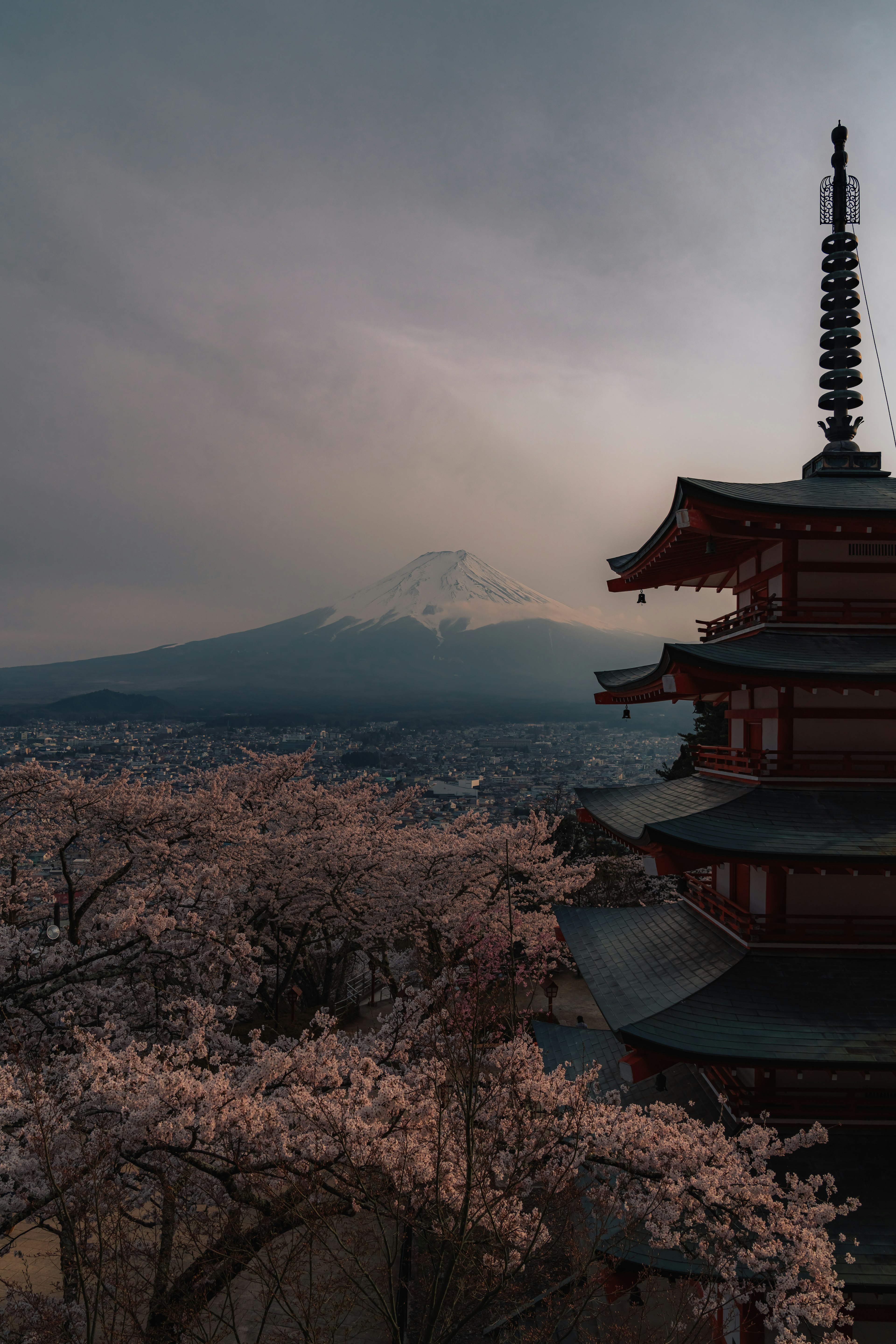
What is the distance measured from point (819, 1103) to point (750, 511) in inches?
254

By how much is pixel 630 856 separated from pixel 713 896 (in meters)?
18.9

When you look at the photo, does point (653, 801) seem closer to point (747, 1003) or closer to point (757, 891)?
point (757, 891)

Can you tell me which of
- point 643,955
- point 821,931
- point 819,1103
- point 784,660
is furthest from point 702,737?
point 819,1103

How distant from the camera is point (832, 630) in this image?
820cm

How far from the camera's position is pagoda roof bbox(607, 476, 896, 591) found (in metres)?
7.68

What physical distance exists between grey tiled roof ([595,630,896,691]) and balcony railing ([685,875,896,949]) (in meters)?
2.59

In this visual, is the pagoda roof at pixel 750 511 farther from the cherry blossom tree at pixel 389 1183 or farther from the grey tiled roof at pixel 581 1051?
the grey tiled roof at pixel 581 1051

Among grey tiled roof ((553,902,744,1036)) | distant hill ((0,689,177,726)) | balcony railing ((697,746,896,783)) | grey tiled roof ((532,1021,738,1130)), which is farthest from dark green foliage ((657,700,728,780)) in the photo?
distant hill ((0,689,177,726))

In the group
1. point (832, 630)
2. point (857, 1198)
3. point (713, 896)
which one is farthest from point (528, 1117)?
point (832, 630)

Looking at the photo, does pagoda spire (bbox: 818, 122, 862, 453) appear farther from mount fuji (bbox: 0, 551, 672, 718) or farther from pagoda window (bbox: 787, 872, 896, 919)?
mount fuji (bbox: 0, 551, 672, 718)

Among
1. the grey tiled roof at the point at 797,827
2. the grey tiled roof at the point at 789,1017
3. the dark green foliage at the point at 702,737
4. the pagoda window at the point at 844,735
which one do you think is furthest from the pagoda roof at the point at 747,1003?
the dark green foliage at the point at 702,737

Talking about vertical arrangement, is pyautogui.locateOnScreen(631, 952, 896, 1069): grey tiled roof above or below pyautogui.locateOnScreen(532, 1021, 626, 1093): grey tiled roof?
above

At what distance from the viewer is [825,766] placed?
791cm

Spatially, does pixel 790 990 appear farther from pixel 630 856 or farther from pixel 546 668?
pixel 546 668
